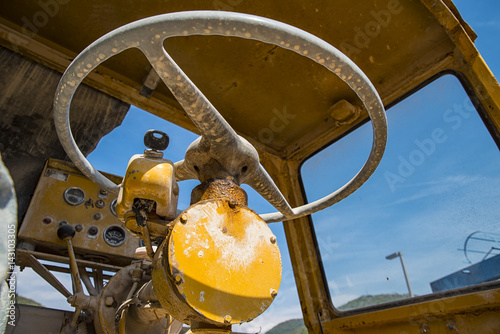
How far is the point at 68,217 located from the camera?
64.4 inches

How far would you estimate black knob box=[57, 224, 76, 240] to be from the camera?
4.96ft

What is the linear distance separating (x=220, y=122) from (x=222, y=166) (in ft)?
0.50

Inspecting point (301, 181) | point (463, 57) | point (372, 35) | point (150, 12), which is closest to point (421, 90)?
point (463, 57)

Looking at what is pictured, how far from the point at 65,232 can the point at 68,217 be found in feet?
0.47

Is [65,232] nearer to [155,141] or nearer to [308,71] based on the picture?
[155,141]

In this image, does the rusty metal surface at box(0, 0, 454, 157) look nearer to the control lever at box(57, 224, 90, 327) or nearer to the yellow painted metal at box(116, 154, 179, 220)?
the control lever at box(57, 224, 90, 327)

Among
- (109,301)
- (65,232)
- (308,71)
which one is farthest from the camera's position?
(308,71)

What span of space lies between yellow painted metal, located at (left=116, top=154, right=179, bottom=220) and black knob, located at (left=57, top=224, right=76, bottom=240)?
0.85 metres

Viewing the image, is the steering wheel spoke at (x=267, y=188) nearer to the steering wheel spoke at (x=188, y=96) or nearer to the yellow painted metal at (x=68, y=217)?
the steering wheel spoke at (x=188, y=96)

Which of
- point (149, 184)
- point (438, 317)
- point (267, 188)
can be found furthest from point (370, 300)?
point (149, 184)

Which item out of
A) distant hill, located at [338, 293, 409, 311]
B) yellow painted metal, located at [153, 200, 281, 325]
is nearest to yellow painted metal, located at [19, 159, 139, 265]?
yellow painted metal, located at [153, 200, 281, 325]

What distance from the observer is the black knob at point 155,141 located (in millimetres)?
912

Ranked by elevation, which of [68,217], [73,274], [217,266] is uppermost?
[68,217]

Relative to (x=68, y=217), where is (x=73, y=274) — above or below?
below
